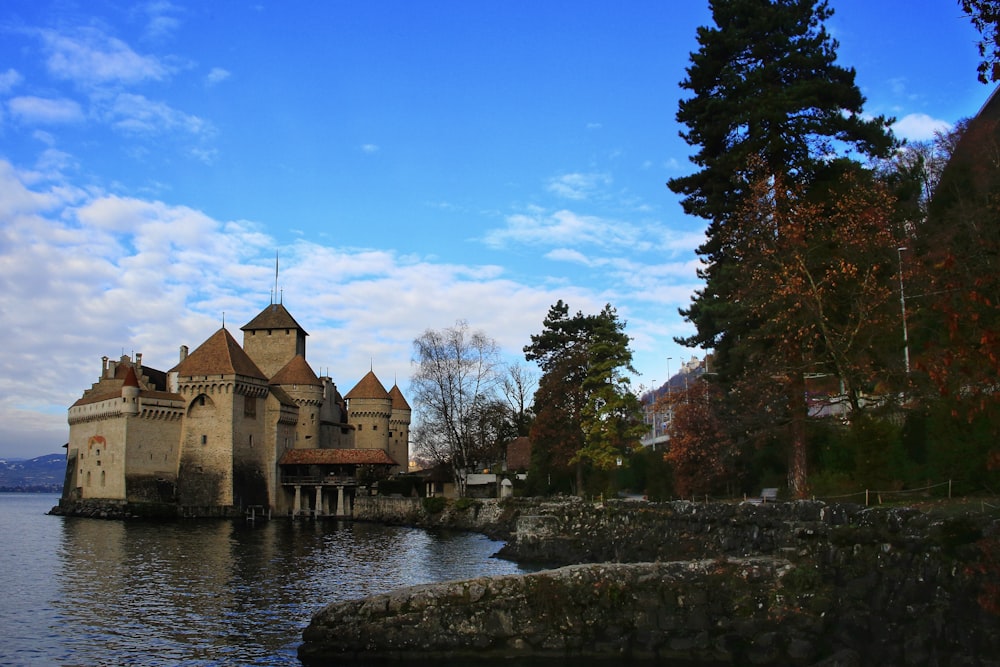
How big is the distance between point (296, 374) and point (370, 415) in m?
7.97

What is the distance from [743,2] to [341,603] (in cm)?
2031

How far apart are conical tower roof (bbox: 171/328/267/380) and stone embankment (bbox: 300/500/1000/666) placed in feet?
156

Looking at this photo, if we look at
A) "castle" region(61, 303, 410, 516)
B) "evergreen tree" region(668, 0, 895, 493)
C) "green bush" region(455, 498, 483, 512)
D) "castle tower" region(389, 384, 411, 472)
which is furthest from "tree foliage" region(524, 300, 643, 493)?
"castle tower" region(389, 384, 411, 472)

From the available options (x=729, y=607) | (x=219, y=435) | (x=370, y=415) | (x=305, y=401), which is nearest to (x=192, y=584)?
(x=729, y=607)

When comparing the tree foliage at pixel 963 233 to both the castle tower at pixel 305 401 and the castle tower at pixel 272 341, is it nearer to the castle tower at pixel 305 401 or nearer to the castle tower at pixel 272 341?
the castle tower at pixel 305 401

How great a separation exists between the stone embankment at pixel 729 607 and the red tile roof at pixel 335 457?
47305 mm

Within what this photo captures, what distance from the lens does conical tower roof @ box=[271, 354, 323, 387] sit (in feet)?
211

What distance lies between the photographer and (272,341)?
68.8 m

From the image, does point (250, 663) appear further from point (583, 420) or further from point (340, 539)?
point (583, 420)

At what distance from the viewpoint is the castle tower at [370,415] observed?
6894 centimetres

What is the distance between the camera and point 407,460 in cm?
7488

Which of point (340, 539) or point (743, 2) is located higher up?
point (743, 2)

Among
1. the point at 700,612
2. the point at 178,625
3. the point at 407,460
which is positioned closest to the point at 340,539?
the point at 178,625

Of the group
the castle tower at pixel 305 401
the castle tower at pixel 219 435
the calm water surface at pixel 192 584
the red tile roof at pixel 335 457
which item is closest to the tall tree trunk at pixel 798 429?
the calm water surface at pixel 192 584
